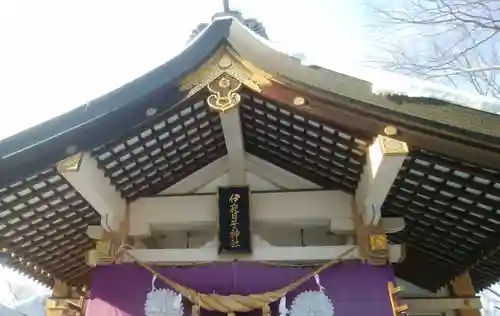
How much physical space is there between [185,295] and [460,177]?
2.15 meters

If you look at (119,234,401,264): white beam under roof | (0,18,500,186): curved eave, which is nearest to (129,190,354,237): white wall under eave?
(119,234,401,264): white beam under roof

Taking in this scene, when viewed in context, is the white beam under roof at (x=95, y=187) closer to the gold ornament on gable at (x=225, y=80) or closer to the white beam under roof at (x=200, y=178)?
the white beam under roof at (x=200, y=178)

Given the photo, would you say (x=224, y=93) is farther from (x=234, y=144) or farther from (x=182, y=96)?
(x=234, y=144)

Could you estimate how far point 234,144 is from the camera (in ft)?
13.7

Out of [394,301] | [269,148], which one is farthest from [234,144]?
[394,301]

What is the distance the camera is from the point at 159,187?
4543 mm

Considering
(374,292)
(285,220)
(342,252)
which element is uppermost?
(285,220)

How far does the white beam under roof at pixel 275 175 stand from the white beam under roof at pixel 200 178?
0.76 feet

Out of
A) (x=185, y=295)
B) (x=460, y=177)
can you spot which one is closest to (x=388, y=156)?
(x=460, y=177)

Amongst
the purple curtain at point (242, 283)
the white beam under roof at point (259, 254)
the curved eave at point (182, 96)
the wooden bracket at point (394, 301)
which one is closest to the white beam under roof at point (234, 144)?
the curved eave at point (182, 96)

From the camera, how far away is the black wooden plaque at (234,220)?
405 cm

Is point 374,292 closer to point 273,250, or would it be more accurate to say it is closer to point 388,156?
point 273,250

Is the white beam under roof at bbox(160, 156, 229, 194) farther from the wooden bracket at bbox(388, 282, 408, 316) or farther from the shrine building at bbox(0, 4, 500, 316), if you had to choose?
the wooden bracket at bbox(388, 282, 408, 316)

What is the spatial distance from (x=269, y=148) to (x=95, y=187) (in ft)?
4.82
